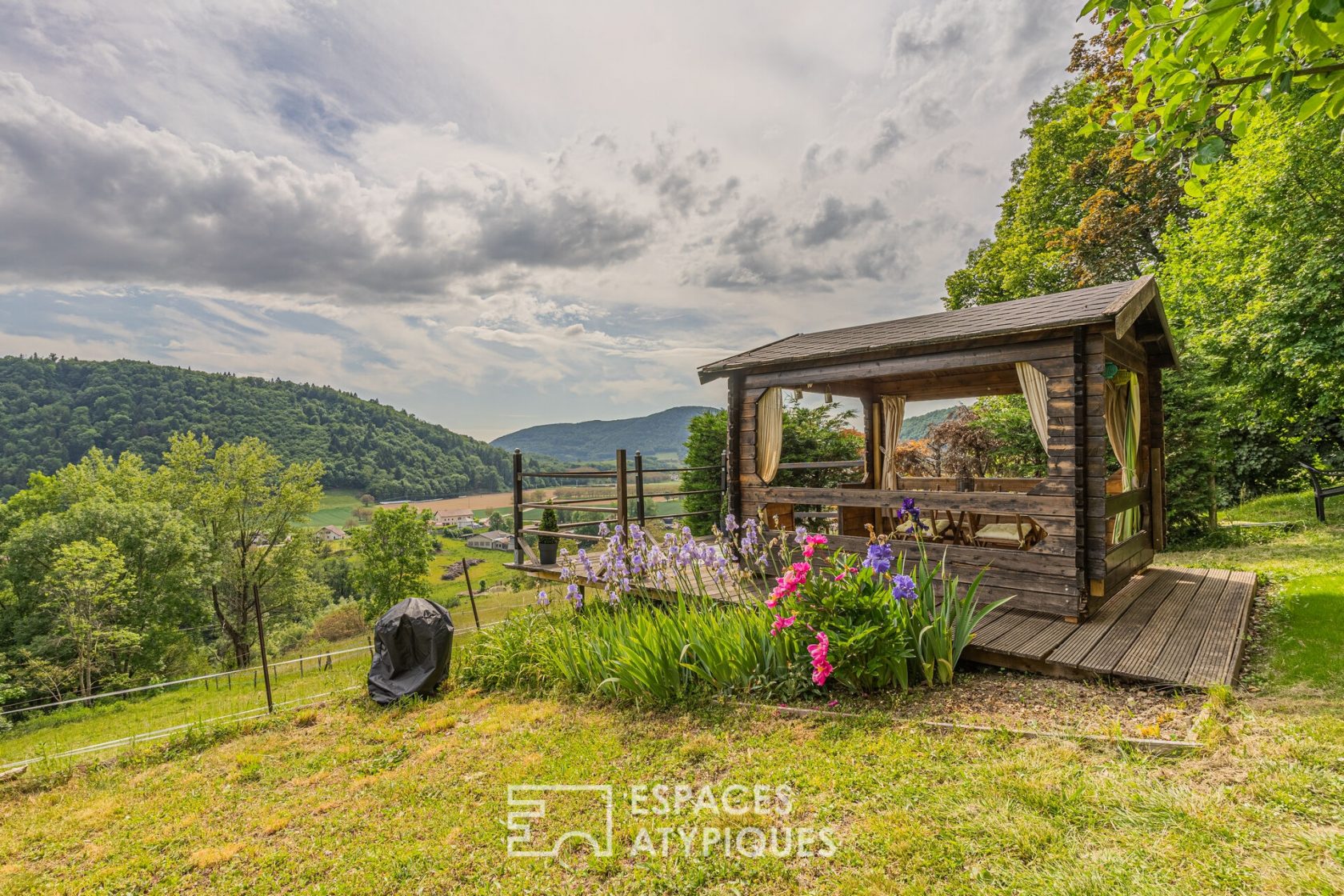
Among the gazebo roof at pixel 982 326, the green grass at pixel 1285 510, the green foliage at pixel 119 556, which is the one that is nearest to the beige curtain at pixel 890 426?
the gazebo roof at pixel 982 326

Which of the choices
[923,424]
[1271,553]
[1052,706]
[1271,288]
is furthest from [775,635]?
[923,424]

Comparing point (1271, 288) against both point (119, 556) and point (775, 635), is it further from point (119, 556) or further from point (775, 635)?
point (119, 556)

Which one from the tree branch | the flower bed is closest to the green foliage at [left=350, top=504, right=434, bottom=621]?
the flower bed

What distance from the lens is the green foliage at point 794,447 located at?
39.0ft

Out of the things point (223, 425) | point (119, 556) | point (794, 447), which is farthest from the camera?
point (223, 425)

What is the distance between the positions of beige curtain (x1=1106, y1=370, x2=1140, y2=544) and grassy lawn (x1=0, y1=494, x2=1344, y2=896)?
153cm

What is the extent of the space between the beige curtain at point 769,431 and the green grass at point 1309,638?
14.8 feet

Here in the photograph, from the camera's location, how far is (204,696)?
17.2 meters

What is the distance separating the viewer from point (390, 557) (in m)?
27.7

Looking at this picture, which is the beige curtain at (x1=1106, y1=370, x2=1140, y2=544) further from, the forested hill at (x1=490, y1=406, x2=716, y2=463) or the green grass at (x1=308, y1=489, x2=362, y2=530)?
the forested hill at (x1=490, y1=406, x2=716, y2=463)

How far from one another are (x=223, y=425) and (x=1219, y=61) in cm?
5559

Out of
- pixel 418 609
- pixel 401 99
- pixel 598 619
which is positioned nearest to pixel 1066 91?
pixel 401 99

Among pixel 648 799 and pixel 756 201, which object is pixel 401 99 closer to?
pixel 756 201

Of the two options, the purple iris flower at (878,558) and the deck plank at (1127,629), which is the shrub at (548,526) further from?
the deck plank at (1127,629)
